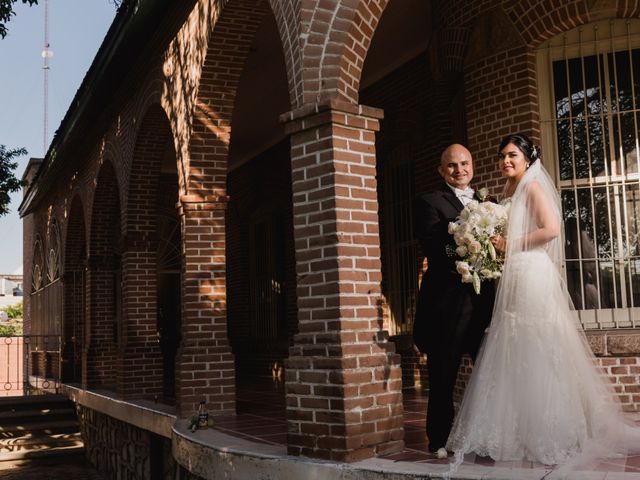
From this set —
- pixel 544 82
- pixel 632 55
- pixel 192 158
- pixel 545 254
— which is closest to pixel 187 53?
pixel 192 158

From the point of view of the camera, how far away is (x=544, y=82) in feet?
23.7

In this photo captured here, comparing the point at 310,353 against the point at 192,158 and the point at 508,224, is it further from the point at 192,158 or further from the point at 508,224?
the point at 192,158

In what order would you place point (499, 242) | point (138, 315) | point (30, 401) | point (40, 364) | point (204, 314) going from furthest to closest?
1. point (40, 364)
2. point (30, 401)
3. point (138, 315)
4. point (204, 314)
5. point (499, 242)

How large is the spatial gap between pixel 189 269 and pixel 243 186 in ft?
28.4

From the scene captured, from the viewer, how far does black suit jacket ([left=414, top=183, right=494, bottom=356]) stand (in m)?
5.05

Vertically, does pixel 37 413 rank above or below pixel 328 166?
below

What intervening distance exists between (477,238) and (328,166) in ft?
3.87

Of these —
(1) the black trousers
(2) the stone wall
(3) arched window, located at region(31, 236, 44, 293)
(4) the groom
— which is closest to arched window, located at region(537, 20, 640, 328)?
(4) the groom

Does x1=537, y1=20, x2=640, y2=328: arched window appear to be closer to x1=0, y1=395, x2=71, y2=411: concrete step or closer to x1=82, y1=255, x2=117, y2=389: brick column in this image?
x1=82, y1=255, x2=117, y2=389: brick column

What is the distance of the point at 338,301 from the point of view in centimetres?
516

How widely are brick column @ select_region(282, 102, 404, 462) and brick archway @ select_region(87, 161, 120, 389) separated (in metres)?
9.31

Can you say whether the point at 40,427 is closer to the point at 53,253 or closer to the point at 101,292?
the point at 101,292

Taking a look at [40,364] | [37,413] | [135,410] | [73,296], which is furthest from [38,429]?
[40,364]

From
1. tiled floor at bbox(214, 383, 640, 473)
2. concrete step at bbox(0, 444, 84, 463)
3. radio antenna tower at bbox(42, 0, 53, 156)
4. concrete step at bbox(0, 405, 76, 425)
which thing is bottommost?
concrete step at bbox(0, 444, 84, 463)
